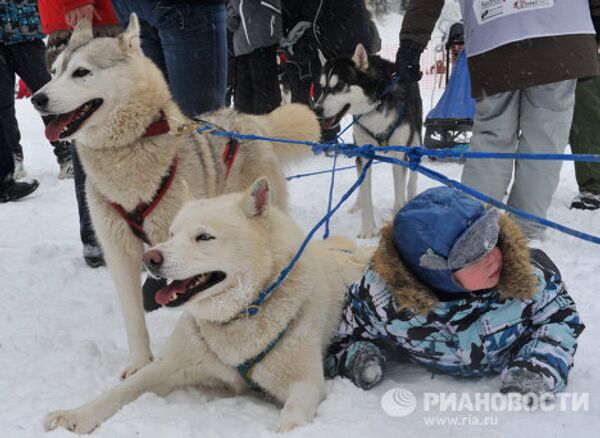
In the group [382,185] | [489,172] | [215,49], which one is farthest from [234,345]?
[382,185]

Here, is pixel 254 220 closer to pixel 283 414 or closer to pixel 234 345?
pixel 234 345

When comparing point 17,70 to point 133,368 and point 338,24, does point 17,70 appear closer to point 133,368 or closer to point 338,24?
point 338,24

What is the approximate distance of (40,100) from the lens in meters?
2.10

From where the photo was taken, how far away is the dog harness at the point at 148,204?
7.18 ft

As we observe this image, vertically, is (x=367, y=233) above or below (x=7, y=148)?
below

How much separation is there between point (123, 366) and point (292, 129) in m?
1.51

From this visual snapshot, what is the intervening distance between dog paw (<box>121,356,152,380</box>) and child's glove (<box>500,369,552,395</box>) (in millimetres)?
1351

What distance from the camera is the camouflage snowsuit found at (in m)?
1.84

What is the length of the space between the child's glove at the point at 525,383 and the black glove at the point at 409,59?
235cm

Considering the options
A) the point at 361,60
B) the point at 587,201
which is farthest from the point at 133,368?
the point at 587,201

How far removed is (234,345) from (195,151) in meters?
0.85

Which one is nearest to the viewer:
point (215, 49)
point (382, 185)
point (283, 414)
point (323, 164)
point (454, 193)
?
point (283, 414)

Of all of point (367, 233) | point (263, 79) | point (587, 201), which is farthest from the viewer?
point (263, 79)

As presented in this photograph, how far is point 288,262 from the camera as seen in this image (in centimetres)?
206
